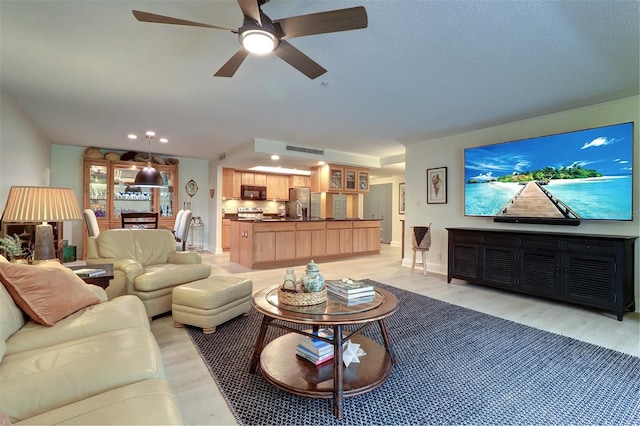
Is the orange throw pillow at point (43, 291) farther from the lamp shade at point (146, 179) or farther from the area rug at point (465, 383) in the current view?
the lamp shade at point (146, 179)

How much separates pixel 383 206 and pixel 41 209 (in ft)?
28.3

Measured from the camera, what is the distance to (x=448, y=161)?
203 inches

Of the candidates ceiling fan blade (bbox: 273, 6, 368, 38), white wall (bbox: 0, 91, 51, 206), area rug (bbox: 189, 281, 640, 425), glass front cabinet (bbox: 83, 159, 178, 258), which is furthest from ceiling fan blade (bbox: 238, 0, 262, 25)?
glass front cabinet (bbox: 83, 159, 178, 258)

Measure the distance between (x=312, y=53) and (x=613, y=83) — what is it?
3.07 metres

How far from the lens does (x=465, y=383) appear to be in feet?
6.26

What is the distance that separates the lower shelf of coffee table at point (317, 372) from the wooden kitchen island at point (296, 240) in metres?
3.47

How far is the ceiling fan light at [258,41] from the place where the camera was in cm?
169

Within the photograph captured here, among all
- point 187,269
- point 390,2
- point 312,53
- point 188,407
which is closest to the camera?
point 188,407

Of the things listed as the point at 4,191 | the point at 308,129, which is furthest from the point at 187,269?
the point at 308,129

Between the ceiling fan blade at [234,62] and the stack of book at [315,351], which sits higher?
the ceiling fan blade at [234,62]

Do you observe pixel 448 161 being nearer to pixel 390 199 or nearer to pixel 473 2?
pixel 473 2

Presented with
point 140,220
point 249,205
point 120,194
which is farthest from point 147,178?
point 249,205

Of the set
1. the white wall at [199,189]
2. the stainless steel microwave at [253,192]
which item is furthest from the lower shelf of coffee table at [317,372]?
the stainless steel microwave at [253,192]

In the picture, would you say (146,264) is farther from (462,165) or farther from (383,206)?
(383,206)
